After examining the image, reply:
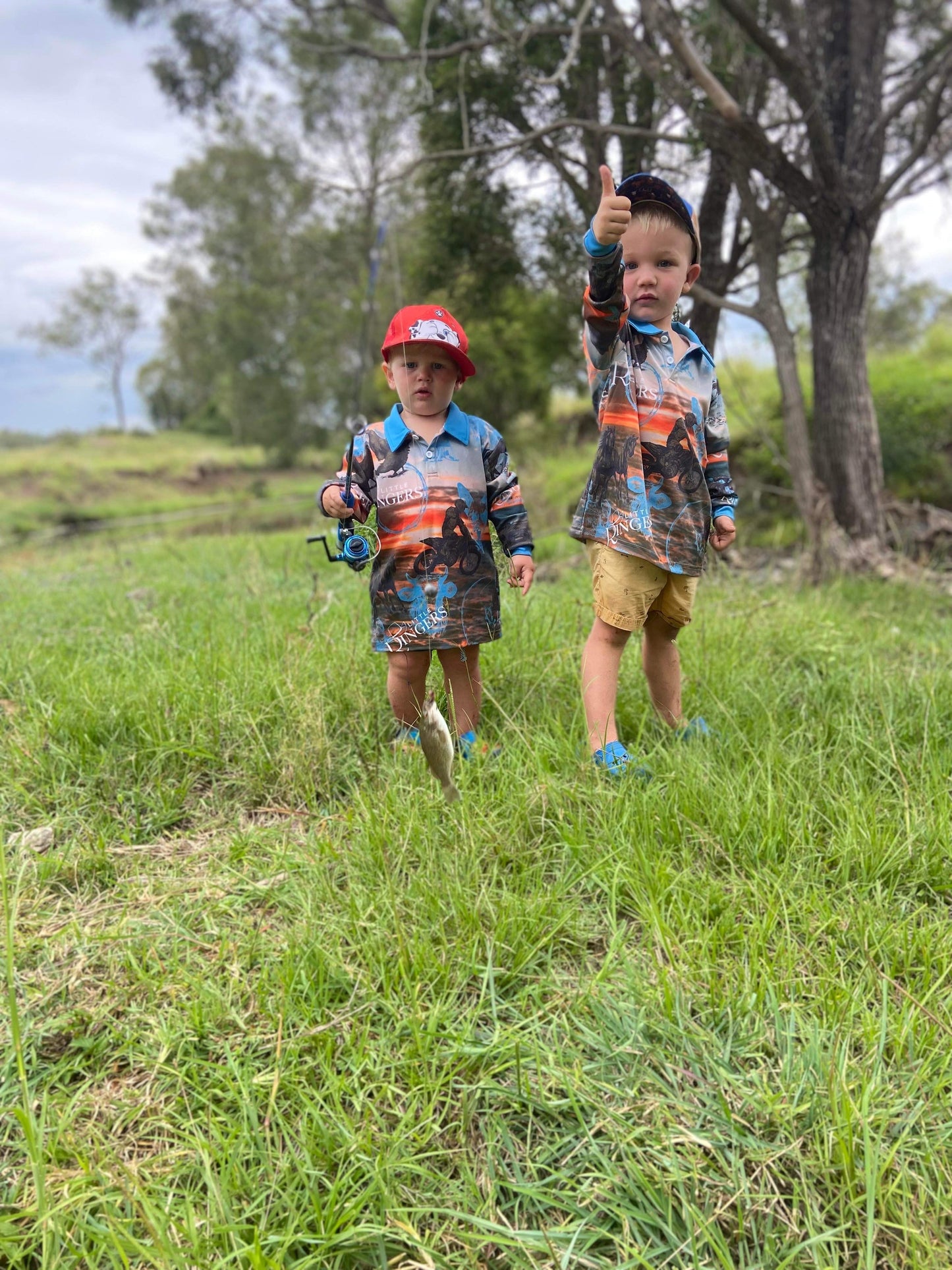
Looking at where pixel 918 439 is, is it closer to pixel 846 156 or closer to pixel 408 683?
pixel 846 156

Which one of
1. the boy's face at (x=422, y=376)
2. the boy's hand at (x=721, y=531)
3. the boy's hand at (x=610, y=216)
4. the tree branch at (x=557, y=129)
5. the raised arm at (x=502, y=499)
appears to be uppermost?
the tree branch at (x=557, y=129)

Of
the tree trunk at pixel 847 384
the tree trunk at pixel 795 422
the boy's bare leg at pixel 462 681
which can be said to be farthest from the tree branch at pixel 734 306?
the boy's bare leg at pixel 462 681

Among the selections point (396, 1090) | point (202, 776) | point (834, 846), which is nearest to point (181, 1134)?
point (396, 1090)

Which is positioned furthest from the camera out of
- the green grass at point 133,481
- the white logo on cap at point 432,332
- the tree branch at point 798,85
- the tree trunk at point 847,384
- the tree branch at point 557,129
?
the green grass at point 133,481

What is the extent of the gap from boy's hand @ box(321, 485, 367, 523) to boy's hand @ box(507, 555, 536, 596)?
0.57m

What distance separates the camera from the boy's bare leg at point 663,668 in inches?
108

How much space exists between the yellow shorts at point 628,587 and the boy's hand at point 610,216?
92cm

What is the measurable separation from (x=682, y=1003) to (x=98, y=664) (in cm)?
275

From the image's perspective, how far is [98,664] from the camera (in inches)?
132

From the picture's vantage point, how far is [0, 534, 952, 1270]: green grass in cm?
131

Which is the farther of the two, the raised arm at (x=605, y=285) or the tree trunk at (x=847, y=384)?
the tree trunk at (x=847, y=384)

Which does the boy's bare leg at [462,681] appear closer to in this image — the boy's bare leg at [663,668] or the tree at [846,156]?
the boy's bare leg at [663,668]

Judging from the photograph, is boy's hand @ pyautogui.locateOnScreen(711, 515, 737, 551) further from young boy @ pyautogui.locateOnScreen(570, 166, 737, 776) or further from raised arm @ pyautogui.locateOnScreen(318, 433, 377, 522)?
raised arm @ pyautogui.locateOnScreen(318, 433, 377, 522)

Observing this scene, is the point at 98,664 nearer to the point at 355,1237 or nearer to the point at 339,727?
the point at 339,727
